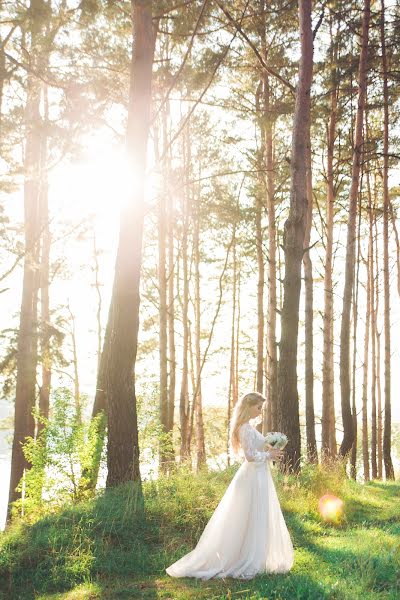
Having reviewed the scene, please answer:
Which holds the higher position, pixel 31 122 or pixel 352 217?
pixel 31 122

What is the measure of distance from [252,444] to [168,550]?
1623 mm

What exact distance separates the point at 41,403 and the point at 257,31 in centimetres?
1238

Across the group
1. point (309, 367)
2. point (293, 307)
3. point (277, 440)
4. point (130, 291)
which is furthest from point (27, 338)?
point (277, 440)

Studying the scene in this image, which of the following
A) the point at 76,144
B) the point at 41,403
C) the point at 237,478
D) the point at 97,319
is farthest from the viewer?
the point at 97,319

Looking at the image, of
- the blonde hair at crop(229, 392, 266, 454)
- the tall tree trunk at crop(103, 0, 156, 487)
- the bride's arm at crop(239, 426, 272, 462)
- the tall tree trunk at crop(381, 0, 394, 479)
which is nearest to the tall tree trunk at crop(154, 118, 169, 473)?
the tall tree trunk at crop(103, 0, 156, 487)

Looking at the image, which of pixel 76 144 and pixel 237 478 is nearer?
pixel 237 478

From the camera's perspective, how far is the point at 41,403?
18.2 m

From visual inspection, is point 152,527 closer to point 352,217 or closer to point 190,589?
point 190,589

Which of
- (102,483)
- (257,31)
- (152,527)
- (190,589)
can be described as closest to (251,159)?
(257,31)

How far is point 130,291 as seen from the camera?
867cm

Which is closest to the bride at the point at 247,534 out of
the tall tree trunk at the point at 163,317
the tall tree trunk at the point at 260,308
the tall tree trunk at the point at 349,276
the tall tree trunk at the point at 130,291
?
the tall tree trunk at the point at 130,291

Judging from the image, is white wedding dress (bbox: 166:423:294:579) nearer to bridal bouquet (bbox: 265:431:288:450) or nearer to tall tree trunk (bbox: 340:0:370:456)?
bridal bouquet (bbox: 265:431:288:450)

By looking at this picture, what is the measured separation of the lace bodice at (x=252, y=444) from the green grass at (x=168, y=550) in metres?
1.07

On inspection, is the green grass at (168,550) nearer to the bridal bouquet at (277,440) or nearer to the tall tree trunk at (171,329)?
the bridal bouquet at (277,440)
